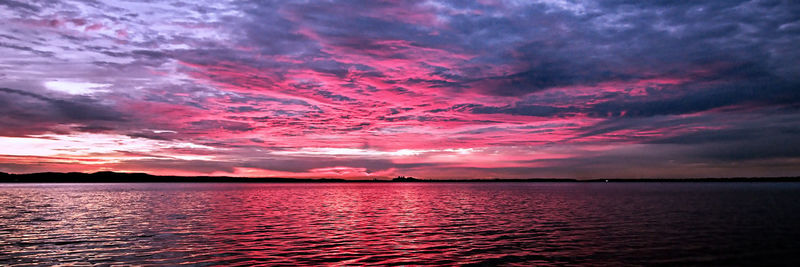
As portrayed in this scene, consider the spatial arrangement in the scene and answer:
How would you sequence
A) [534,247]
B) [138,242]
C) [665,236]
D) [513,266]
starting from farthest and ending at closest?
1. [665,236]
2. [138,242]
3. [534,247]
4. [513,266]

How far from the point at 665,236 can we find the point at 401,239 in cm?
2070

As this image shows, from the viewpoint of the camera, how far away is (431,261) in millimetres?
28250

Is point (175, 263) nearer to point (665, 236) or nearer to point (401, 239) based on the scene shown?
point (401, 239)

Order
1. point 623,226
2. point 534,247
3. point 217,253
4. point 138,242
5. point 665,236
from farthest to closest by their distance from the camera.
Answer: point 623,226
point 665,236
point 138,242
point 534,247
point 217,253

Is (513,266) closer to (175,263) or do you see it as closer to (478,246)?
(478,246)

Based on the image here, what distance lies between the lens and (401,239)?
37.5 m

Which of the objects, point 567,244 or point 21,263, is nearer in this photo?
point 21,263

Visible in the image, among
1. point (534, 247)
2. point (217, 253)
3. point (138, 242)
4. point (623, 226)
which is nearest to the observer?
point (217, 253)

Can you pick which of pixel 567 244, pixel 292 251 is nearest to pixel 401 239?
pixel 292 251

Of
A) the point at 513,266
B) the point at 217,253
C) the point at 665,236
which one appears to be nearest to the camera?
the point at 513,266

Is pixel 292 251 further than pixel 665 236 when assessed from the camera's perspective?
No

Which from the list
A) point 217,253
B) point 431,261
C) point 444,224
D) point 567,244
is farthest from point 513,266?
point 444,224

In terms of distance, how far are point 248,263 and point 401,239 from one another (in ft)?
42.9

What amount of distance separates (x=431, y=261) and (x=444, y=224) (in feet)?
66.9
